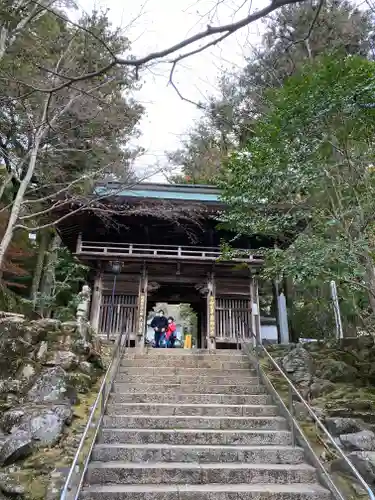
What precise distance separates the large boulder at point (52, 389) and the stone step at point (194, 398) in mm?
735

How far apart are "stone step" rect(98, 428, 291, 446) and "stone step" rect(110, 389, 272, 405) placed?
1.13 meters

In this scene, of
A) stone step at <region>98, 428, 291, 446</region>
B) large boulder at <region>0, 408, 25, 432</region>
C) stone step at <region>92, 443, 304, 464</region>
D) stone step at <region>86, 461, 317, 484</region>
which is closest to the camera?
stone step at <region>86, 461, 317, 484</region>

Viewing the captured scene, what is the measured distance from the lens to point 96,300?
12867 millimetres

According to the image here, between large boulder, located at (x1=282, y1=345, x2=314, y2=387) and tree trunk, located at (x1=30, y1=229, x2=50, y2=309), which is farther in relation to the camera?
tree trunk, located at (x1=30, y1=229, x2=50, y2=309)

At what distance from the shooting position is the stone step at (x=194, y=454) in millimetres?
4699

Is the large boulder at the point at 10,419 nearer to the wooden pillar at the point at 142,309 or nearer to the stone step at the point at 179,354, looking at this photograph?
the stone step at the point at 179,354

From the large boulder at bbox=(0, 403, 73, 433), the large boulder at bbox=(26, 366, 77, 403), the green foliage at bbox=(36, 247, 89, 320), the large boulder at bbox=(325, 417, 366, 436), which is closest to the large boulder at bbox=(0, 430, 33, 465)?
the large boulder at bbox=(0, 403, 73, 433)

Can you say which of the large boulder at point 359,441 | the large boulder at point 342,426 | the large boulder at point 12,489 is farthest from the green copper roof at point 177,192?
the large boulder at point 12,489

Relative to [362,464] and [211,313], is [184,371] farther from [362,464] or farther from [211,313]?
[211,313]

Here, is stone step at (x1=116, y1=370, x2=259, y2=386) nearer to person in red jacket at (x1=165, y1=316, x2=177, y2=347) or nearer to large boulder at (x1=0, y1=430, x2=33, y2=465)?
large boulder at (x1=0, y1=430, x2=33, y2=465)

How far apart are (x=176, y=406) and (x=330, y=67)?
258 inches

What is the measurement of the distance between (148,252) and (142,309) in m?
2.00

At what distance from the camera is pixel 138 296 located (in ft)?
42.8

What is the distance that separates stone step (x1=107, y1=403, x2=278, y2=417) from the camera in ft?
19.5
